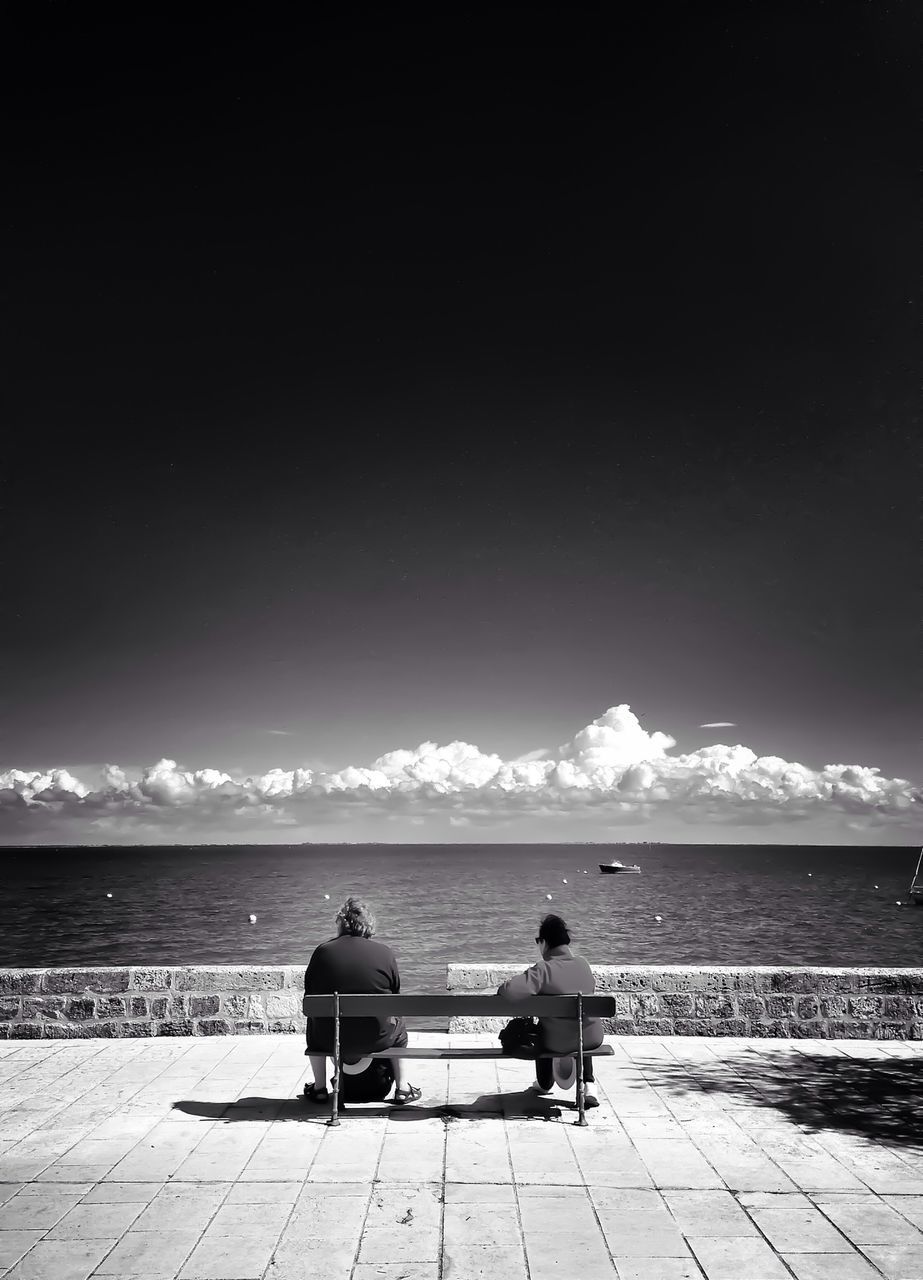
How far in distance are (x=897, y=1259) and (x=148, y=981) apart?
603 cm

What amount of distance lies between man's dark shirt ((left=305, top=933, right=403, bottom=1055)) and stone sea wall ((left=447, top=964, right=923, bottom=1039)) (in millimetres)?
1897

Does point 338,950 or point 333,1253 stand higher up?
point 338,950

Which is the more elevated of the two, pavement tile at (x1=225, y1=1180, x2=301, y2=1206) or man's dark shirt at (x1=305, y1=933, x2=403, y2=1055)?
man's dark shirt at (x1=305, y1=933, x2=403, y2=1055)

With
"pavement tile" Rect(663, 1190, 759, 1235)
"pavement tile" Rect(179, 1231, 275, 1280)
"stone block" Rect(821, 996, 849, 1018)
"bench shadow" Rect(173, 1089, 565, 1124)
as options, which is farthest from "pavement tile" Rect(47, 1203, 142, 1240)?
"stone block" Rect(821, 996, 849, 1018)

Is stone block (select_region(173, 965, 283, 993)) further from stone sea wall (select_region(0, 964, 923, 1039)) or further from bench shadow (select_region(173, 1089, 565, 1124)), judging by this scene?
bench shadow (select_region(173, 1089, 565, 1124))

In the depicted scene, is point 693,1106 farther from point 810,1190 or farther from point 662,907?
point 662,907

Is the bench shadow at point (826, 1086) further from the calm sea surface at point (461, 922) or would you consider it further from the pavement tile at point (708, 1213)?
the calm sea surface at point (461, 922)

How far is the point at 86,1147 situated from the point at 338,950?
1.71 metres

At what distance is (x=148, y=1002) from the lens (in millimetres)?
7770

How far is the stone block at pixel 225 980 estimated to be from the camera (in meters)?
7.84

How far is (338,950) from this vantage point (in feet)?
19.2

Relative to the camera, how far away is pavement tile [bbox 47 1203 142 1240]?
397cm

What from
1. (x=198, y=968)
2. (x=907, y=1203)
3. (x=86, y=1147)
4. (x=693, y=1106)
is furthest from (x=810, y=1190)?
(x=198, y=968)

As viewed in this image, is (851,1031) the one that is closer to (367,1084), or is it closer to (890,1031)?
(890,1031)
